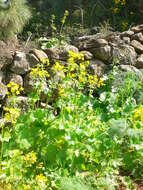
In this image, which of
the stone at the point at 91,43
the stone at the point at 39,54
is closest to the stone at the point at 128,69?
the stone at the point at 91,43

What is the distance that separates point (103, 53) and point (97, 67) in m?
0.19

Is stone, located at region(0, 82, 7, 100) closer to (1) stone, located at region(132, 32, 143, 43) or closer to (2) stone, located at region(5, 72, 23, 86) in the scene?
(2) stone, located at region(5, 72, 23, 86)

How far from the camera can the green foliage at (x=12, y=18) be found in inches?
170

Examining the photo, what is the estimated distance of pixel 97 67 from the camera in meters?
4.53

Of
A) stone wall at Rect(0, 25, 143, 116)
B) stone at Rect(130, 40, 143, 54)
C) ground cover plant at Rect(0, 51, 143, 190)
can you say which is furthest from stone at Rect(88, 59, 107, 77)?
ground cover plant at Rect(0, 51, 143, 190)

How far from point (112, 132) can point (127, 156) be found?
0.40 metres

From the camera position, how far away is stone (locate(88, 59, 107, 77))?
450 centimetres

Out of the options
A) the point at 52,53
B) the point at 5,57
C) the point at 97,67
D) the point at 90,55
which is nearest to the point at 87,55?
the point at 90,55

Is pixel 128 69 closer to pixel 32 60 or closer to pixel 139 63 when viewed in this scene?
pixel 139 63

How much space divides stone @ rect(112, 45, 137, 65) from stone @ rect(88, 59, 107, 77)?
180 mm

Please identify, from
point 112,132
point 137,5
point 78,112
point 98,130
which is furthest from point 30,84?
point 137,5

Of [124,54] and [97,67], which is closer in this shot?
[97,67]

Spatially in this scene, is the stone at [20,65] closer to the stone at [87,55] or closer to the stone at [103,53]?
the stone at [87,55]

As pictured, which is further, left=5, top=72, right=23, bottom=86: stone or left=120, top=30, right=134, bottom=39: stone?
left=120, top=30, right=134, bottom=39: stone
